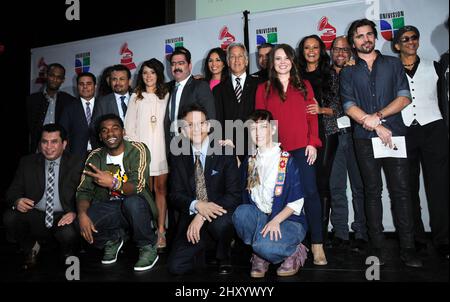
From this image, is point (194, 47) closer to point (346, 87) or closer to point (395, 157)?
point (346, 87)

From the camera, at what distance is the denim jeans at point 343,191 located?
9.53ft

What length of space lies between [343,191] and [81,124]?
2390 mm

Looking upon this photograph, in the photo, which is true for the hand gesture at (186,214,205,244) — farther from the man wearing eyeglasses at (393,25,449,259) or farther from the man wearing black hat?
the man wearing eyeglasses at (393,25,449,259)

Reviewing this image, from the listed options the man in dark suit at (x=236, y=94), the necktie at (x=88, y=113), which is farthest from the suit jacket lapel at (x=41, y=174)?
the man in dark suit at (x=236, y=94)

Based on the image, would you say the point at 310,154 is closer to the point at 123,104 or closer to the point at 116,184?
the point at 116,184

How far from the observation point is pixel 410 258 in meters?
2.25

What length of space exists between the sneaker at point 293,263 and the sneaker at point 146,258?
33.8 inches

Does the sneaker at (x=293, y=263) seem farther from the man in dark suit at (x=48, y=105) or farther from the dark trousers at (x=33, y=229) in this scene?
the man in dark suit at (x=48, y=105)

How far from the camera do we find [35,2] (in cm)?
488

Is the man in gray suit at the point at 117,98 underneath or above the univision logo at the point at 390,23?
underneath

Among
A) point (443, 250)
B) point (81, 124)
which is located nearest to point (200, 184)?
point (81, 124)

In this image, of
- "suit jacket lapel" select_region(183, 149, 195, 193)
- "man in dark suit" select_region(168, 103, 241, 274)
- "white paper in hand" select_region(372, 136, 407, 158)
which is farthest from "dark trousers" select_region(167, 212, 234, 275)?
"white paper in hand" select_region(372, 136, 407, 158)
